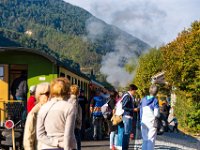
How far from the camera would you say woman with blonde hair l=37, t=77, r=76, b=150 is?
5.90 meters

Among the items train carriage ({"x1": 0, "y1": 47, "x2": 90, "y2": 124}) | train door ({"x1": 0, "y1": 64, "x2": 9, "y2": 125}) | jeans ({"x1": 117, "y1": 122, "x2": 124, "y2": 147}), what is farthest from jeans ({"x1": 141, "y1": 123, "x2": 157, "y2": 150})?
train door ({"x1": 0, "y1": 64, "x2": 9, "y2": 125})

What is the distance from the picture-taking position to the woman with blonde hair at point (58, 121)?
232 inches

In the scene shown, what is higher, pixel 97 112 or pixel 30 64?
pixel 30 64

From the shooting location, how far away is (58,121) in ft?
19.5

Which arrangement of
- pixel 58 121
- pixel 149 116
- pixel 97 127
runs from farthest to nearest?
pixel 97 127 < pixel 149 116 < pixel 58 121

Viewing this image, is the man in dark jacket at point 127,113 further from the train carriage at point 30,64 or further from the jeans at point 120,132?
the train carriage at point 30,64

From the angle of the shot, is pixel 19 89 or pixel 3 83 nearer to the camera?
pixel 19 89

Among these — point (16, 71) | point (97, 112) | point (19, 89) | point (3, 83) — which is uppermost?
point (16, 71)

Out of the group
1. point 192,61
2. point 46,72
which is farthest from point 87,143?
point 192,61

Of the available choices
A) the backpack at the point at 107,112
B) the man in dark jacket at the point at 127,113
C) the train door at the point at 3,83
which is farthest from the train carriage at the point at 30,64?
the man in dark jacket at the point at 127,113

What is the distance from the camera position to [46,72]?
17.6m

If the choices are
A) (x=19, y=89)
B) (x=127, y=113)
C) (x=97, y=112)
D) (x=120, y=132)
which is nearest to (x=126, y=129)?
(x=120, y=132)

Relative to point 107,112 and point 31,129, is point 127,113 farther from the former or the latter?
point 31,129

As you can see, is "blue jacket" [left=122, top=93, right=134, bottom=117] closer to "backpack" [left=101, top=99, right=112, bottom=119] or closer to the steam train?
"backpack" [left=101, top=99, right=112, bottom=119]
